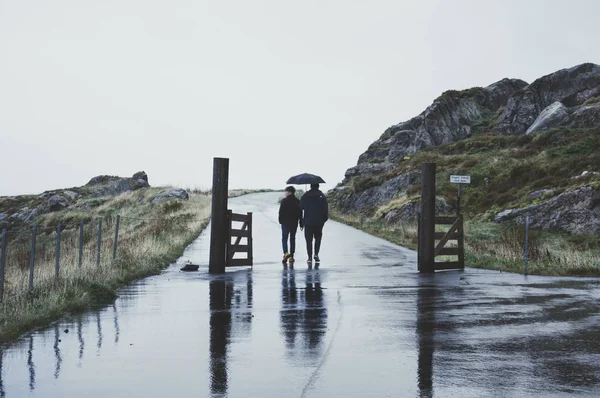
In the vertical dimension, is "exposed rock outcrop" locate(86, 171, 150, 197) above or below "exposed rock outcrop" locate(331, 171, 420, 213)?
above

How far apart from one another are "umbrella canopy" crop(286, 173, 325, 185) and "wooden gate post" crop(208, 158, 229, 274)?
2.54m

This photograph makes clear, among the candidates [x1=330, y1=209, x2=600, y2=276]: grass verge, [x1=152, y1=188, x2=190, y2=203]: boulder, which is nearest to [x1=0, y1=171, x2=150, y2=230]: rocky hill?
[x1=152, y1=188, x2=190, y2=203]: boulder

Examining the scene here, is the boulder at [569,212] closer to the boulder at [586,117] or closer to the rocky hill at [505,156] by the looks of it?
the rocky hill at [505,156]

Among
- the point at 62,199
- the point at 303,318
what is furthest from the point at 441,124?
the point at 303,318

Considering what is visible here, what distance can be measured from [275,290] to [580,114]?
5331 centimetres

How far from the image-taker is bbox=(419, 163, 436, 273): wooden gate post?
16.8 metres

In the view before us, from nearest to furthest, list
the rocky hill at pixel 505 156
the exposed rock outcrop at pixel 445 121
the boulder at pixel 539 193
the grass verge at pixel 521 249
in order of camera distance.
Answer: the grass verge at pixel 521 249 → the rocky hill at pixel 505 156 → the boulder at pixel 539 193 → the exposed rock outcrop at pixel 445 121

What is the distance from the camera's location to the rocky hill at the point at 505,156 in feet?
105

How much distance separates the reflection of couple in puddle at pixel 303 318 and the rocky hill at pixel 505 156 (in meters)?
18.4

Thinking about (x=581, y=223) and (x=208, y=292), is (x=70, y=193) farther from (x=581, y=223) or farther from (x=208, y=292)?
(x=208, y=292)

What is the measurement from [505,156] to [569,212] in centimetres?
2144

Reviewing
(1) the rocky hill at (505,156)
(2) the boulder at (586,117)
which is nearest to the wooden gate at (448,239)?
(1) the rocky hill at (505,156)

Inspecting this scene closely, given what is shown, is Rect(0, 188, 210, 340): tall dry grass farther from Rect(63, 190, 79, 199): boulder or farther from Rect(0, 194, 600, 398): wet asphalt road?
Rect(63, 190, 79, 199): boulder

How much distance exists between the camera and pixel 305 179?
18922 mm
